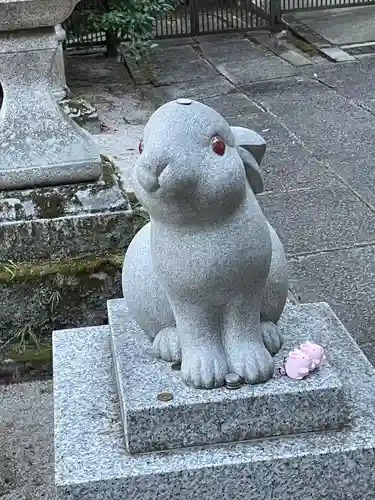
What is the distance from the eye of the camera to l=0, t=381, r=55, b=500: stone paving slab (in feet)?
11.4

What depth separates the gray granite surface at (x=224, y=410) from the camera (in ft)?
8.97

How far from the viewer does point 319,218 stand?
18.9ft

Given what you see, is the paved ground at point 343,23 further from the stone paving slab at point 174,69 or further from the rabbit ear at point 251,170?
the rabbit ear at point 251,170

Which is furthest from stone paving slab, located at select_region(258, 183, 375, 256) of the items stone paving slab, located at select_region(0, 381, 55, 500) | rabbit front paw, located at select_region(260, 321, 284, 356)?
rabbit front paw, located at select_region(260, 321, 284, 356)

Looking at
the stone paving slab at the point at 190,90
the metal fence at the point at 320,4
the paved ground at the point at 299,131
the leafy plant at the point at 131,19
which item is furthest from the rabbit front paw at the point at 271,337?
the metal fence at the point at 320,4

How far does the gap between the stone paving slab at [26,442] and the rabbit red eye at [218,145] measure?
1483 mm

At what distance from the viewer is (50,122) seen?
14.3 ft

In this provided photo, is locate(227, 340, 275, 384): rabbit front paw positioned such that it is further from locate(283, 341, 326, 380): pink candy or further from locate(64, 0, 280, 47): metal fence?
locate(64, 0, 280, 47): metal fence

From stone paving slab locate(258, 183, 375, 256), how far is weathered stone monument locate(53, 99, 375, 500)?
2.48 m

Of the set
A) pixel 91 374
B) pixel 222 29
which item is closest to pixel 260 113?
pixel 222 29

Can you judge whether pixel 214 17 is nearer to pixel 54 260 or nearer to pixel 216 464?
pixel 54 260

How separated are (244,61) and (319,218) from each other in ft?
13.4

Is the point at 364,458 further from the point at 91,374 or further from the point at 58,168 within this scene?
the point at 58,168

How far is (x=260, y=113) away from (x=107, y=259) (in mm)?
3801
